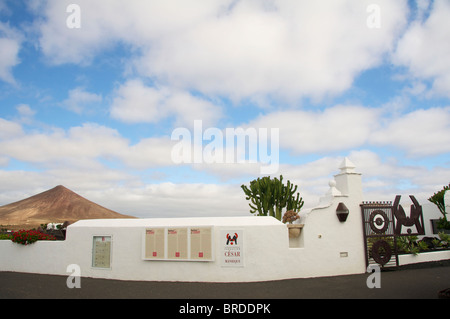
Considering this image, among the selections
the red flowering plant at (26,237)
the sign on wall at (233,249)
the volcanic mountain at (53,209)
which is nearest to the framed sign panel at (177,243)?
the sign on wall at (233,249)

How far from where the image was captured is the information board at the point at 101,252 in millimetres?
12516

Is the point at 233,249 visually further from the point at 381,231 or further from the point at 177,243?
the point at 381,231

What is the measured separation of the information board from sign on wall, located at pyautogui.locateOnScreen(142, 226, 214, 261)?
65.4 inches

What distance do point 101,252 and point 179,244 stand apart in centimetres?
337

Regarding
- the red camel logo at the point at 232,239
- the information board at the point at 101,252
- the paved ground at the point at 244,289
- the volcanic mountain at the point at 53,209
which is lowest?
the paved ground at the point at 244,289

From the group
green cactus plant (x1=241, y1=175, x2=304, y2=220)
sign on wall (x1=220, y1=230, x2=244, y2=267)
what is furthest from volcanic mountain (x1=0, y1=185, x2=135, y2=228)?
sign on wall (x1=220, y1=230, x2=244, y2=267)

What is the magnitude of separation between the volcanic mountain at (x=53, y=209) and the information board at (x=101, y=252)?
62.1 metres

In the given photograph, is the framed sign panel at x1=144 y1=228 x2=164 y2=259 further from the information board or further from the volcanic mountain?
the volcanic mountain

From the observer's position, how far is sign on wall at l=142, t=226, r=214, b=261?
11398mm

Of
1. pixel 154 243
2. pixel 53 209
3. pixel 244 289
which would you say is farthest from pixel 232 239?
pixel 53 209

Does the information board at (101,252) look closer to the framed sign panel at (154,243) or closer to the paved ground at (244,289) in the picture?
the paved ground at (244,289)

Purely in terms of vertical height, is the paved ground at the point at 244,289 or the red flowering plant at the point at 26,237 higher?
the red flowering plant at the point at 26,237

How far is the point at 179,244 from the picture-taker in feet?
38.4
